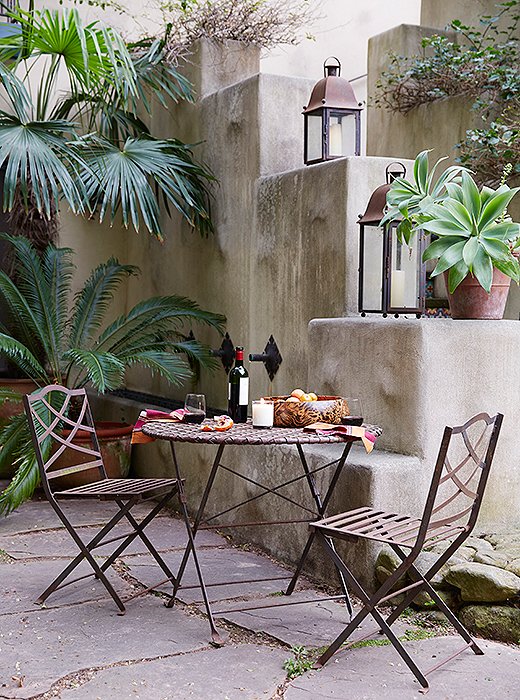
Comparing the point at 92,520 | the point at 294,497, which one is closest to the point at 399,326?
the point at 294,497

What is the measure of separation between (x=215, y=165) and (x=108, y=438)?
1.93 m

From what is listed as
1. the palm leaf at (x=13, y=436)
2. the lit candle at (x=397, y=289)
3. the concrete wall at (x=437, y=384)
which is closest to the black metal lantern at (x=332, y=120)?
the lit candle at (x=397, y=289)

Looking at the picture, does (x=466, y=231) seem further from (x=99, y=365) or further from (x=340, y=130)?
(x=99, y=365)

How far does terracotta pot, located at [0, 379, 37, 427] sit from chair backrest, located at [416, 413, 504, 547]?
10.6 feet

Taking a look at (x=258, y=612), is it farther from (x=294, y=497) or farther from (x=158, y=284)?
(x=158, y=284)

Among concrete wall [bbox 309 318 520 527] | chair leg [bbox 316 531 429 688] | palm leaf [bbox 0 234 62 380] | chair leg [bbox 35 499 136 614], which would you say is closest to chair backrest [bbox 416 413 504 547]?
concrete wall [bbox 309 318 520 527]

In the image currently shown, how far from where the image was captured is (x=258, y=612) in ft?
12.3

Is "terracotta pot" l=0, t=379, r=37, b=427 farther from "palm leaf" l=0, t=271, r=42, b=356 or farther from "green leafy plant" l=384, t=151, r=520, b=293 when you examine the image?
"green leafy plant" l=384, t=151, r=520, b=293

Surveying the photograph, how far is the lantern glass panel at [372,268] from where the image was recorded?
14.9ft

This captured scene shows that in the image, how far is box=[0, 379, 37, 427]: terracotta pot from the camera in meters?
6.20

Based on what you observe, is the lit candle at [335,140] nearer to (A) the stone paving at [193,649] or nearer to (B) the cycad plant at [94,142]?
(B) the cycad plant at [94,142]

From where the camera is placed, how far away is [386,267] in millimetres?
4371

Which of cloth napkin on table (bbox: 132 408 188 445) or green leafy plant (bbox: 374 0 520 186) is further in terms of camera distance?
green leafy plant (bbox: 374 0 520 186)

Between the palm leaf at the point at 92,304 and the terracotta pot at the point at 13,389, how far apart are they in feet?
1.82
